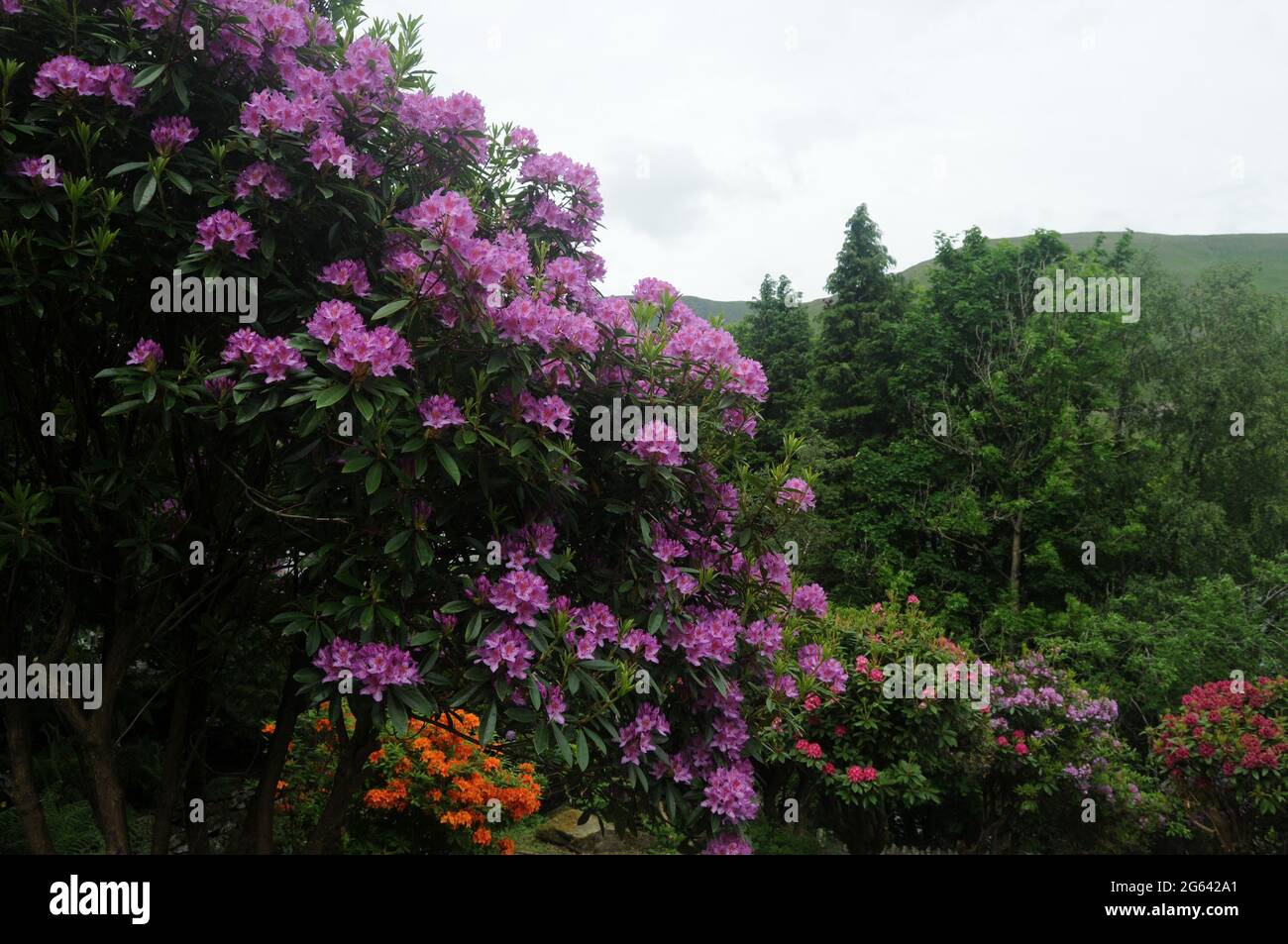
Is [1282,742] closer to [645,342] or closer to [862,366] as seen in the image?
[645,342]

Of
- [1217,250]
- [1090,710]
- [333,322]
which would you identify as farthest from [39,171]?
[1217,250]

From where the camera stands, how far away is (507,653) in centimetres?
235

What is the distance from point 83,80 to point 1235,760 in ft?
28.6

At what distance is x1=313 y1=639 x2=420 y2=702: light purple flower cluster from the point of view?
2.38 meters

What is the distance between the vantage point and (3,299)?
8.28 ft

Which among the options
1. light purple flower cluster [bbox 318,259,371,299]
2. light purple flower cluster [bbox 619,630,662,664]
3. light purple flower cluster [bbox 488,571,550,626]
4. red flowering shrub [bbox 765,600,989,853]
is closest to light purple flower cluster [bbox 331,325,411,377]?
light purple flower cluster [bbox 318,259,371,299]

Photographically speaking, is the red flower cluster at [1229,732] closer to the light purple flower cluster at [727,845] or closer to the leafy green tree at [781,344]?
the light purple flower cluster at [727,845]

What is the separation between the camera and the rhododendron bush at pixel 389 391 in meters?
2.43

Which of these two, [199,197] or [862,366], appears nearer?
[199,197]

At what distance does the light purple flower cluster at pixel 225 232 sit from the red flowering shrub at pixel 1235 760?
803cm

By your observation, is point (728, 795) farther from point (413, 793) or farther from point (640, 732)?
point (413, 793)
